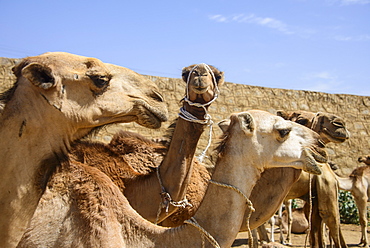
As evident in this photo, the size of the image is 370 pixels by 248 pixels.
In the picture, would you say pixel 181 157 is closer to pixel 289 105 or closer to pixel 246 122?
pixel 246 122

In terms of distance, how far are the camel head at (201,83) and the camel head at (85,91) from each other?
54cm

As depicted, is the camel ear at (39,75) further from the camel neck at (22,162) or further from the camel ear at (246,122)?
the camel ear at (246,122)

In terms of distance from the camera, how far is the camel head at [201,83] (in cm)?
419

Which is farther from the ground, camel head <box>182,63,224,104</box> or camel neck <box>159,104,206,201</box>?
camel head <box>182,63,224,104</box>

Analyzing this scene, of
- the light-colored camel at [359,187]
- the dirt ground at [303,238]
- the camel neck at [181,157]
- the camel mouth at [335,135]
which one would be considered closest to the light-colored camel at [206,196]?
the camel neck at [181,157]

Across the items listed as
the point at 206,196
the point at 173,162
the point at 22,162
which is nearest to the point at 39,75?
the point at 22,162

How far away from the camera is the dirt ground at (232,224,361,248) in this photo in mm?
10430

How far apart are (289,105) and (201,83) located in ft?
33.9

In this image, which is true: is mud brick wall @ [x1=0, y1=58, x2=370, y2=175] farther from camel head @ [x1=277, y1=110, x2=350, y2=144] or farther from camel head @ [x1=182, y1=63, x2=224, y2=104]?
camel head @ [x1=182, y1=63, x2=224, y2=104]

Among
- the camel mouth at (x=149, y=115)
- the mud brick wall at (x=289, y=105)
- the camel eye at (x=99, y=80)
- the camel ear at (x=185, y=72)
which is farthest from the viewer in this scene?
the mud brick wall at (x=289, y=105)

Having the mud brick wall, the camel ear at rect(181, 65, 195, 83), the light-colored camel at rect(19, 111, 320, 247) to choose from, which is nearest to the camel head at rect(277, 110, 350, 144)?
the camel ear at rect(181, 65, 195, 83)

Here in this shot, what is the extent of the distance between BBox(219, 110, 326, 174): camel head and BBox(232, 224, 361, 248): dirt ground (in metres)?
6.92

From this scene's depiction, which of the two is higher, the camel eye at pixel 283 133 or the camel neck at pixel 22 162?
the camel eye at pixel 283 133

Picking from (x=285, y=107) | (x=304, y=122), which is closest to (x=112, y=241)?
(x=304, y=122)
